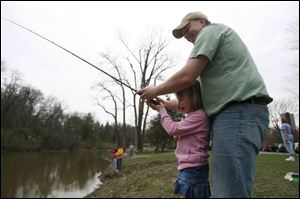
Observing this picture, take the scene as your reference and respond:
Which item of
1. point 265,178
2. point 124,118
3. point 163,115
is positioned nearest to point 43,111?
point 124,118

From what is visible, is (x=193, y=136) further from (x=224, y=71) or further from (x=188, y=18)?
(x=188, y=18)

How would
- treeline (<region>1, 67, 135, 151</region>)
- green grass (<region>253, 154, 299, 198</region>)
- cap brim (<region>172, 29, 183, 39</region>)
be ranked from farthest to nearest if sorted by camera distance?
1. treeline (<region>1, 67, 135, 151</region>)
2. green grass (<region>253, 154, 299, 198</region>)
3. cap brim (<region>172, 29, 183, 39</region>)

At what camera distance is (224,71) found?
2410 mm

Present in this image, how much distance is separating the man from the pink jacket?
137mm

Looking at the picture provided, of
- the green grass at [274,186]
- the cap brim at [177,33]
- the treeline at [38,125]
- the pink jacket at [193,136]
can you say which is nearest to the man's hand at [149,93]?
the pink jacket at [193,136]

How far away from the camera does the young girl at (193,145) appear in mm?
2604

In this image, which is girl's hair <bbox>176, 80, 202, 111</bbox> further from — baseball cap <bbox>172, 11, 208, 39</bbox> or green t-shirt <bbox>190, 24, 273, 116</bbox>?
baseball cap <bbox>172, 11, 208, 39</bbox>

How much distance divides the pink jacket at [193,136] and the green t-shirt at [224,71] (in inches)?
6.0

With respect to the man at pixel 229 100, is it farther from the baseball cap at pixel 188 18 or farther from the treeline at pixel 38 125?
the treeline at pixel 38 125

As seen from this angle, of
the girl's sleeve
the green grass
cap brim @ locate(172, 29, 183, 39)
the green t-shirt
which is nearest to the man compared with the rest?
the green t-shirt

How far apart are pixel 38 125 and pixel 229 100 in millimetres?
71265

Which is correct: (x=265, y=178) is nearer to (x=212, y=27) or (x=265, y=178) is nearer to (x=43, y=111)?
(x=212, y=27)

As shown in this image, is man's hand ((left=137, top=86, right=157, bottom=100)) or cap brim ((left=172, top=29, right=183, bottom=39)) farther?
cap brim ((left=172, top=29, right=183, bottom=39))

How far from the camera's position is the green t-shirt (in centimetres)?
234
